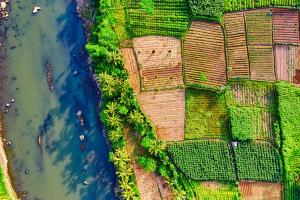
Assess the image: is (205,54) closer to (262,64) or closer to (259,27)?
(262,64)

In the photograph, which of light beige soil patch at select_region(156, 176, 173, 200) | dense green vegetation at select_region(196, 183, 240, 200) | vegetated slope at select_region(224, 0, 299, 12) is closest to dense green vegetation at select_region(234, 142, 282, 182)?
dense green vegetation at select_region(196, 183, 240, 200)

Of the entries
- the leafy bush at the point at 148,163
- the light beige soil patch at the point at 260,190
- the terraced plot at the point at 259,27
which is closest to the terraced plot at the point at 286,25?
the terraced plot at the point at 259,27

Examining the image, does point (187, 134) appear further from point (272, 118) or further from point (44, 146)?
point (44, 146)

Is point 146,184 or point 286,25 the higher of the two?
point 286,25

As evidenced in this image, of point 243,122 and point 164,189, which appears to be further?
point 164,189

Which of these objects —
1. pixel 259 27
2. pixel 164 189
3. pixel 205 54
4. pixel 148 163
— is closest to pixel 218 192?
pixel 164 189

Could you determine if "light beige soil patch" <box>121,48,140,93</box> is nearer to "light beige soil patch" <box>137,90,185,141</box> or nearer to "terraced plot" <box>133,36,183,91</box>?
"terraced plot" <box>133,36,183,91</box>
